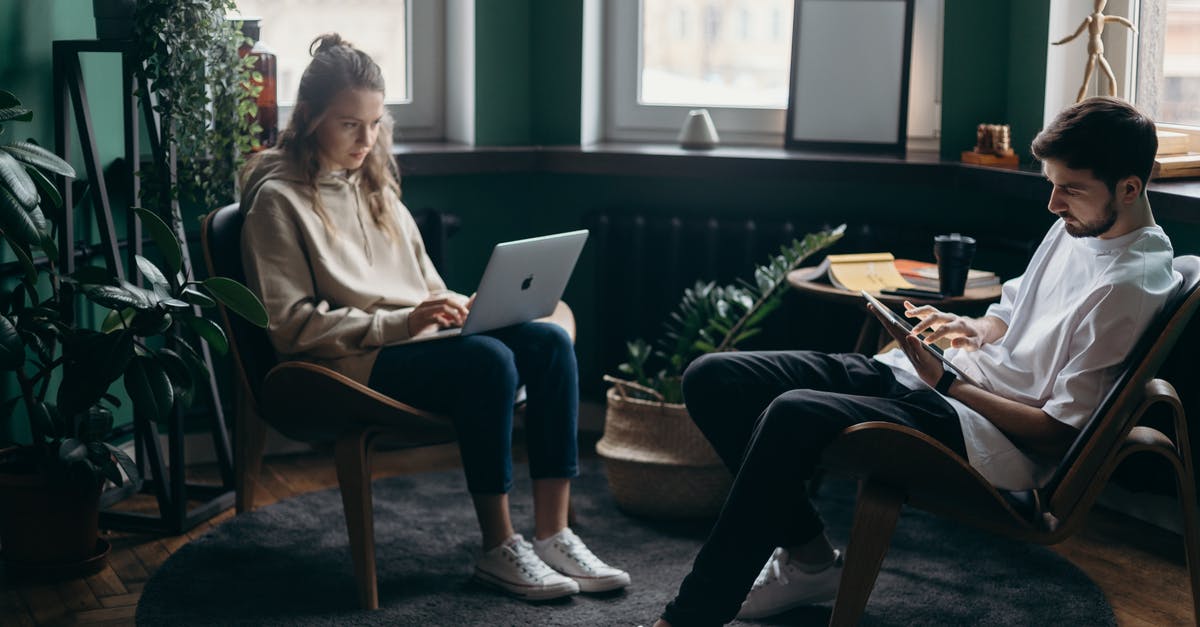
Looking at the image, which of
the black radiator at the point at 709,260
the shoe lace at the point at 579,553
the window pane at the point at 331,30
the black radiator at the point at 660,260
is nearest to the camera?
the shoe lace at the point at 579,553

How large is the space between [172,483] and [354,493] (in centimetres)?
66

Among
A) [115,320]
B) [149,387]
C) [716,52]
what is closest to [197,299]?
[149,387]

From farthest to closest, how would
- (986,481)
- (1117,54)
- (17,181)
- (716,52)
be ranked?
(716,52)
(1117,54)
(17,181)
(986,481)

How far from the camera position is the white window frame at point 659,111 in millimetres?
3529

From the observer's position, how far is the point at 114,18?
2727 mm

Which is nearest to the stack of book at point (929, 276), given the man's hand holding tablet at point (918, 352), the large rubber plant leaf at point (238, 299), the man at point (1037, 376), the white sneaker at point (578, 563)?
the man at point (1037, 376)

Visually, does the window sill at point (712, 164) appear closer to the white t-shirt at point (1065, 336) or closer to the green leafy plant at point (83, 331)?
the white t-shirt at point (1065, 336)

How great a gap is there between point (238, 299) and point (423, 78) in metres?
1.53

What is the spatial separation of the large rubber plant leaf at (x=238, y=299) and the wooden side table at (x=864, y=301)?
1256 mm

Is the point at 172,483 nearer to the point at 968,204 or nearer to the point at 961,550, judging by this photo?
the point at 961,550

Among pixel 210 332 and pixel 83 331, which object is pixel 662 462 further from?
pixel 83 331

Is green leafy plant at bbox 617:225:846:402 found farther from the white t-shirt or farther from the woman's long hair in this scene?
the woman's long hair

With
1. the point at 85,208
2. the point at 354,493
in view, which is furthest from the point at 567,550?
the point at 85,208

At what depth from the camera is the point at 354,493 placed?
2.48 metres
